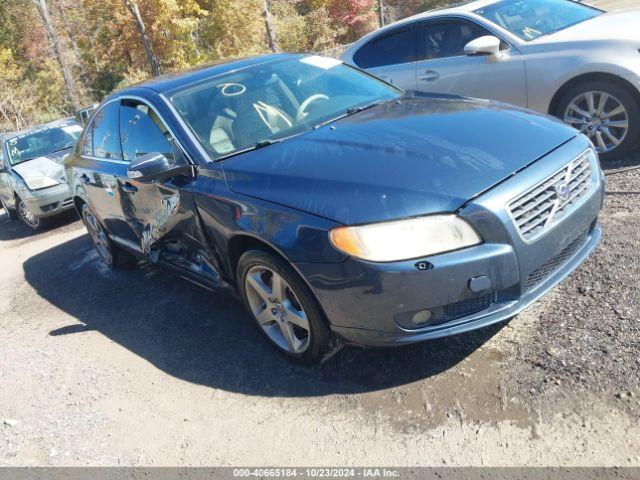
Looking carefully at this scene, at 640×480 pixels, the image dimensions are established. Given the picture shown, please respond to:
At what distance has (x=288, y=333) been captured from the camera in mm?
3295

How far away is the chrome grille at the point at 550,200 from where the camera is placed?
2688 millimetres

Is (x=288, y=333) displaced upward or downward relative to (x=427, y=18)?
downward

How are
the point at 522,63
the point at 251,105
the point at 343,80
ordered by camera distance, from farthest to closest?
the point at 522,63, the point at 343,80, the point at 251,105

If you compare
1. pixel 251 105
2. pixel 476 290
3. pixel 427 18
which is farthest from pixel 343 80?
pixel 427 18

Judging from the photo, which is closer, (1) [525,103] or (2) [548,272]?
(2) [548,272]

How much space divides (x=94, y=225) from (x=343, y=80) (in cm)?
316

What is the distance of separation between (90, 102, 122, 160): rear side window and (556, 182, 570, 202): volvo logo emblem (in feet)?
10.6

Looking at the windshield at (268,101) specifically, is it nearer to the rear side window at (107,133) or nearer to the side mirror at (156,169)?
the side mirror at (156,169)

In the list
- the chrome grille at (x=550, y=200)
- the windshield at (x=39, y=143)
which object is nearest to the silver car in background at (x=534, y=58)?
the chrome grille at (x=550, y=200)

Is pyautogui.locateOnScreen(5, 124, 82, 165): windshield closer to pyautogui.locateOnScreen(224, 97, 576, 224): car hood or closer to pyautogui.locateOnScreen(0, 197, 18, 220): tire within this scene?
pyautogui.locateOnScreen(0, 197, 18, 220): tire

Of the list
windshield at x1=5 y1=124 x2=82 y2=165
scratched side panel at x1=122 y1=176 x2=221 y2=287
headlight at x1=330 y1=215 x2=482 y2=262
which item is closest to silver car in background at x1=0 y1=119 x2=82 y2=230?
windshield at x1=5 y1=124 x2=82 y2=165

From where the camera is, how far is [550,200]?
2.82 metres

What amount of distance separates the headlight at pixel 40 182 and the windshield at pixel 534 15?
6.63 m

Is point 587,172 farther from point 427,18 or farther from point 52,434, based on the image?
point 427,18
